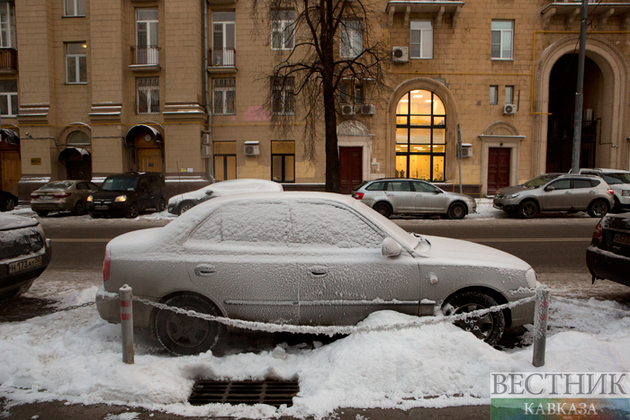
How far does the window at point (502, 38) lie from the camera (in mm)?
23219

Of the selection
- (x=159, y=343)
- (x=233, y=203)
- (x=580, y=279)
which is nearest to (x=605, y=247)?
(x=580, y=279)

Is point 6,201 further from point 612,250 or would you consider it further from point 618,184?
point 618,184

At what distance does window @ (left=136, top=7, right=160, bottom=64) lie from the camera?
75.0ft

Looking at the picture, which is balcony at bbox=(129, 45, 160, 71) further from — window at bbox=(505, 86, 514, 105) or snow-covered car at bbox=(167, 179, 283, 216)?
window at bbox=(505, 86, 514, 105)

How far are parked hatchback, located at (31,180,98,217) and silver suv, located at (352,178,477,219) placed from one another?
470 inches

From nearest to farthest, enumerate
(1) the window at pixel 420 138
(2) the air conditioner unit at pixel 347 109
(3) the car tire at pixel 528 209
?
(3) the car tire at pixel 528 209 → (2) the air conditioner unit at pixel 347 109 → (1) the window at pixel 420 138

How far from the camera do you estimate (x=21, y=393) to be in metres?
3.21

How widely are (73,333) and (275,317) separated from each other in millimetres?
2227

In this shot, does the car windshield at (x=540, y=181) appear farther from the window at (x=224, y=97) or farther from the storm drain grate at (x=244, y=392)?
the storm drain grate at (x=244, y=392)

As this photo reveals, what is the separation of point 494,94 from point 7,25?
28230 mm

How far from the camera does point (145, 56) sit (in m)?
23.0

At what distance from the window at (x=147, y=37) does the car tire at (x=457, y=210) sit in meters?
17.6

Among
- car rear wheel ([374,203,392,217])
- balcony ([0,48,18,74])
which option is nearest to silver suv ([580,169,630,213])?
car rear wheel ([374,203,392,217])

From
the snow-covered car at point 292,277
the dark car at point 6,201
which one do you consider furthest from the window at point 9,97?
the snow-covered car at point 292,277
